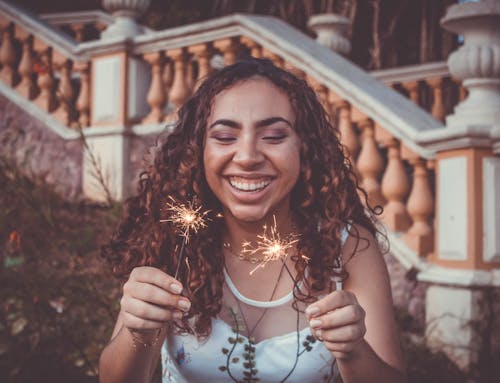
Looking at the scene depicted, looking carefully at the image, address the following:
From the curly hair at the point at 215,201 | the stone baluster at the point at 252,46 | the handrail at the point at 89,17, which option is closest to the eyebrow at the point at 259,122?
the curly hair at the point at 215,201

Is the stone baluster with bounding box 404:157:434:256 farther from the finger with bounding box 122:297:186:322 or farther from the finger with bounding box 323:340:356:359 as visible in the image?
the finger with bounding box 122:297:186:322

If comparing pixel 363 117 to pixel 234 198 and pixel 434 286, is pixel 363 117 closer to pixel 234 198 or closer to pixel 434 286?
pixel 434 286

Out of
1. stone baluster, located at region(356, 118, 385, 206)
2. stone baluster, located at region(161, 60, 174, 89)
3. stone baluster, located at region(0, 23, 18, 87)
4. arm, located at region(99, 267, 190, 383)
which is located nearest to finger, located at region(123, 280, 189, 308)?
arm, located at region(99, 267, 190, 383)

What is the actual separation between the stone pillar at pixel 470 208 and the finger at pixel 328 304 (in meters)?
2.46

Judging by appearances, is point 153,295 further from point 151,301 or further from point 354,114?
point 354,114

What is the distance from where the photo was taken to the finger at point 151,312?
1.50m

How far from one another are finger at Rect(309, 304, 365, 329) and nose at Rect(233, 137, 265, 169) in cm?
59

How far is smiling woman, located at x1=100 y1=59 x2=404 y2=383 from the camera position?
1910 millimetres

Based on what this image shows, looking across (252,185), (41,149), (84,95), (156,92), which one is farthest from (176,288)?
(41,149)

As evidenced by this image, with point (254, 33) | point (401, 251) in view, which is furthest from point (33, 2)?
point (401, 251)

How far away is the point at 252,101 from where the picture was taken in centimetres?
194

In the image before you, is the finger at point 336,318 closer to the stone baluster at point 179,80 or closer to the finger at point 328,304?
the finger at point 328,304

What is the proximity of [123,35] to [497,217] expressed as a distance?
11.9 ft

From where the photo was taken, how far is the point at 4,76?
6594 millimetres
